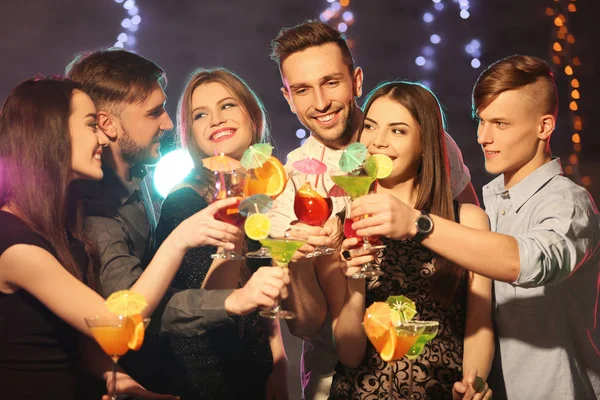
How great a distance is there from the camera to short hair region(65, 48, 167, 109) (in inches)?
142

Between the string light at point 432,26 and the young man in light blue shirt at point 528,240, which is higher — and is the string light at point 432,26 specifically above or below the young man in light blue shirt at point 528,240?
above

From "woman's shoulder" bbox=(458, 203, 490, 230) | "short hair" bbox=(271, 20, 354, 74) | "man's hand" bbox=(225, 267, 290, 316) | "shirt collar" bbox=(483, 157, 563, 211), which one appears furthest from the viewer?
"short hair" bbox=(271, 20, 354, 74)

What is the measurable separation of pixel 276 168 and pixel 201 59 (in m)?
3.62

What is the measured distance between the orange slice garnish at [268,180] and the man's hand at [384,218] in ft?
0.97

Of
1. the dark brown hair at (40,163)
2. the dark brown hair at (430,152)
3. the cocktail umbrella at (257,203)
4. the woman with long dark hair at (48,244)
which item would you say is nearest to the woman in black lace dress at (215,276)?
the woman with long dark hair at (48,244)

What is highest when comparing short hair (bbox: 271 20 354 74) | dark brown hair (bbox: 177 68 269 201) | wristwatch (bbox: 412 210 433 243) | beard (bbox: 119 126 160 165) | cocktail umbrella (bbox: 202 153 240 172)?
short hair (bbox: 271 20 354 74)

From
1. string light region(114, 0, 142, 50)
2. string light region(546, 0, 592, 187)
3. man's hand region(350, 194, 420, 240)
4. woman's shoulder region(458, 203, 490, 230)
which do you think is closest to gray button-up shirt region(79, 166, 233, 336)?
man's hand region(350, 194, 420, 240)

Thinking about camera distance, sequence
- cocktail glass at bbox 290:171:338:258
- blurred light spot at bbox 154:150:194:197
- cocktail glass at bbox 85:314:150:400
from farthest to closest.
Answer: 1. blurred light spot at bbox 154:150:194:197
2. cocktail glass at bbox 290:171:338:258
3. cocktail glass at bbox 85:314:150:400

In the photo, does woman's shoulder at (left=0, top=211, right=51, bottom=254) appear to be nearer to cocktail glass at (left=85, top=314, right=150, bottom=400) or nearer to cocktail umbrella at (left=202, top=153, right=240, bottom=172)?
cocktail glass at (left=85, top=314, right=150, bottom=400)

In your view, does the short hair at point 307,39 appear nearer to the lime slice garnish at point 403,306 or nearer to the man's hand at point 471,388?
the lime slice garnish at point 403,306

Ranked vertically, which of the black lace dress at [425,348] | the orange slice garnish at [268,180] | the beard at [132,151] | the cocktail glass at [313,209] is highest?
the beard at [132,151]

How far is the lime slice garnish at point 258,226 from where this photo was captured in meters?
2.32

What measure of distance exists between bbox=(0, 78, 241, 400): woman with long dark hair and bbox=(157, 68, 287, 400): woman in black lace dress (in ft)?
1.19

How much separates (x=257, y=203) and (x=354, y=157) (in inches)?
15.4
